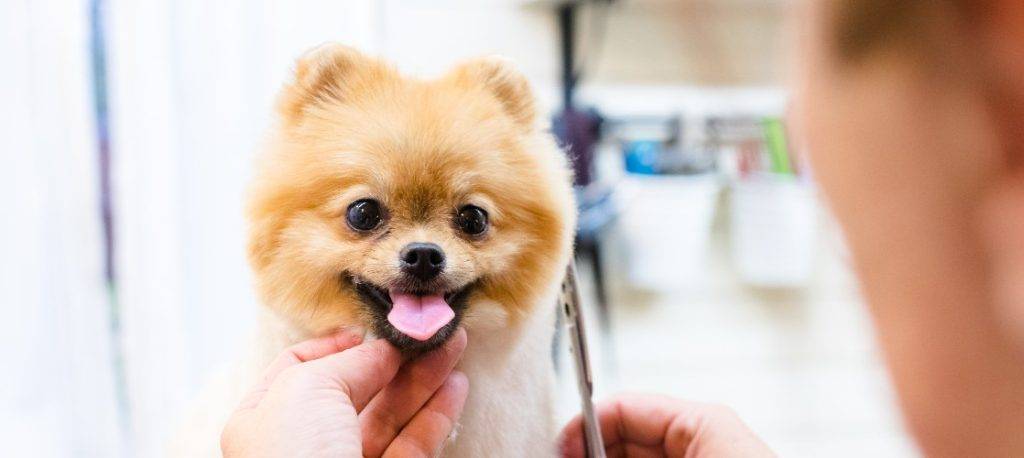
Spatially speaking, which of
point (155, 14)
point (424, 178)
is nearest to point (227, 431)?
point (424, 178)

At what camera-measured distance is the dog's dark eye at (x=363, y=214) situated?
2.36 ft

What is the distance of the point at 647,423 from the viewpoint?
3.53ft

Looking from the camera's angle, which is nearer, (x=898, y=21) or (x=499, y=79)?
(x=898, y=21)

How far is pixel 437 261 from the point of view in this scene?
2.25 ft

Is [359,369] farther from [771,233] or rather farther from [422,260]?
[771,233]

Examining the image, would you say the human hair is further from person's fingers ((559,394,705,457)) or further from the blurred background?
person's fingers ((559,394,705,457))

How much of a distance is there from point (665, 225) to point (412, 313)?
72.5 inches

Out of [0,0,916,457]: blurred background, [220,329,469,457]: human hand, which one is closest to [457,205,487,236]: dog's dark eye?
[220,329,469,457]: human hand

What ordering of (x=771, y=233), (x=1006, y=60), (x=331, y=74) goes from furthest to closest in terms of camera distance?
(x=771, y=233), (x=331, y=74), (x=1006, y=60)

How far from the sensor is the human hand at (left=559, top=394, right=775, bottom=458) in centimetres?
97

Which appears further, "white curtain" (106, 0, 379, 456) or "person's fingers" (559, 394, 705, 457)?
"white curtain" (106, 0, 379, 456)

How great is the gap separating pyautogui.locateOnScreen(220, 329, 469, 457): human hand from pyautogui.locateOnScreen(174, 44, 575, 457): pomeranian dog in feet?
0.09

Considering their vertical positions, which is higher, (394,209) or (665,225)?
(394,209)

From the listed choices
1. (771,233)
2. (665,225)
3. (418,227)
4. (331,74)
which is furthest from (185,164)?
(771,233)
